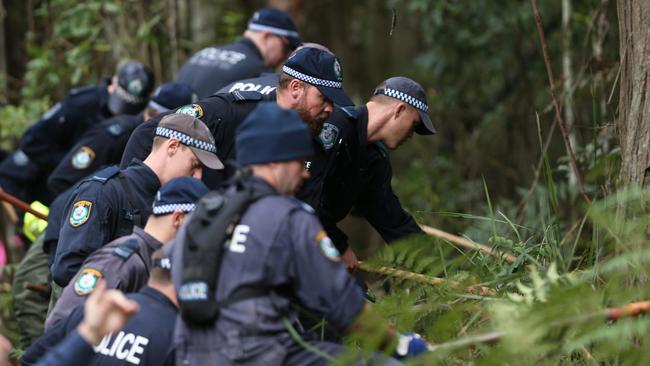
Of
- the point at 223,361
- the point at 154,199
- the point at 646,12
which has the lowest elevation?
the point at 154,199

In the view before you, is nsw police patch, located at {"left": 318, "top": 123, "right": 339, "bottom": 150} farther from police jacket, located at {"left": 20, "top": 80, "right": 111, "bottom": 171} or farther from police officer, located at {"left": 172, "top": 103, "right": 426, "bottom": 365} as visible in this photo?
police jacket, located at {"left": 20, "top": 80, "right": 111, "bottom": 171}

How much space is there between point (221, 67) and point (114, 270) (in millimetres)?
3426

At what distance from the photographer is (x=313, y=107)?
220 inches

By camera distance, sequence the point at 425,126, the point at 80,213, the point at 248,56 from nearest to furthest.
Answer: the point at 80,213 < the point at 425,126 < the point at 248,56

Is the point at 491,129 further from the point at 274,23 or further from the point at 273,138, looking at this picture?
the point at 273,138

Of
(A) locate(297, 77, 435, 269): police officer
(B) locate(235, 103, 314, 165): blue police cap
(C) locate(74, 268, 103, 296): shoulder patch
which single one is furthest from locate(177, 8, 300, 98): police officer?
(B) locate(235, 103, 314, 165): blue police cap

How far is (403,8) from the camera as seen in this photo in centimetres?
1521

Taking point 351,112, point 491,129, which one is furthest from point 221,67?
point 491,129

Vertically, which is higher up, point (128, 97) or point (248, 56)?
point (248, 56)

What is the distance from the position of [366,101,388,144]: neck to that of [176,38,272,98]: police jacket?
2146mm

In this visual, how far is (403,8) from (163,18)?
506cm

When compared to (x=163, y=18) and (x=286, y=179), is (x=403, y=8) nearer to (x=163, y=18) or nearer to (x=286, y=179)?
(x=163, y=18)

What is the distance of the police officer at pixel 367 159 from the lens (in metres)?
5.75

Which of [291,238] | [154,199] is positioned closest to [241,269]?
[291,238]
